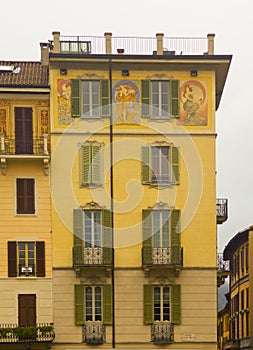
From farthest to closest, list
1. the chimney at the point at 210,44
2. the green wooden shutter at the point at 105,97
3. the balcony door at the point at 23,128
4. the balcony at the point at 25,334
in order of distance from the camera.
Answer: the chimney at the point at 210,44, the green wooden shutter at the point at 105,97, the balcony door at the point at 23,128, the balcony at the point at 25,334

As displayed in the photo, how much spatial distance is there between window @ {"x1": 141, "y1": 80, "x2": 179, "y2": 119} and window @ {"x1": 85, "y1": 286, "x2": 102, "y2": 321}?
31.0 ft

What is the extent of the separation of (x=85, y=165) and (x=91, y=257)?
477cm

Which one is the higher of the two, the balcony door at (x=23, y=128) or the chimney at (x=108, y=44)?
the chimney at (x=108, y=44)

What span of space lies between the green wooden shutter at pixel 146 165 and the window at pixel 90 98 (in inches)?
110

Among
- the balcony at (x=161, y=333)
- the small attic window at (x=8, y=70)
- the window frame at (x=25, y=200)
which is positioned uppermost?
the small attic window at (x=8, y=70)

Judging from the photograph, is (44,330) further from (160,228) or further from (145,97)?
(145,97)

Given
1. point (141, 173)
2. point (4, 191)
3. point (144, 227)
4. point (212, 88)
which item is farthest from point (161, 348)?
point (212, 88)

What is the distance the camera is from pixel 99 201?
3688cm

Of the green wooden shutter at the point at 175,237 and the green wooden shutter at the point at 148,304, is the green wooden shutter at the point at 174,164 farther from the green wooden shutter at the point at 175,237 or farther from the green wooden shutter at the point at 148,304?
the green wooden shutter at the point at 148,304

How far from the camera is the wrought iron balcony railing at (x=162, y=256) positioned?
118 ft

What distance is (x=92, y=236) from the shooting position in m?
36.5

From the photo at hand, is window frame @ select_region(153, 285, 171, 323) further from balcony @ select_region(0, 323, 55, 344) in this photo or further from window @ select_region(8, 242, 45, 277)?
window @ select_region(8, 242, 45, 277)

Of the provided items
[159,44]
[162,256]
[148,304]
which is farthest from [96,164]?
[148,304]

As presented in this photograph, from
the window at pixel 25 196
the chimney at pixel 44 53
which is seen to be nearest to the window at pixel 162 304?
the window at pixel 25 196
